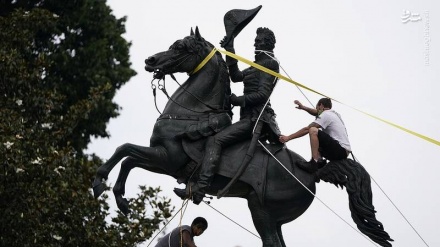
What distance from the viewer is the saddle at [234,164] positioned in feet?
60.5

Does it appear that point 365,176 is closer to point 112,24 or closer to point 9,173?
point 9,173

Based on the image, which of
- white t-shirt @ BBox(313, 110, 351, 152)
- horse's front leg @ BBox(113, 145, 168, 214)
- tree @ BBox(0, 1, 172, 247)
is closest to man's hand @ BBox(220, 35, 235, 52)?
white t-shirt @ BBox(313, 110, 351, 152)

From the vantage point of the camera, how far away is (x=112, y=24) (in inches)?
1433

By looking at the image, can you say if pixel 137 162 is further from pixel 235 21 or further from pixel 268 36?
pixel 268 36

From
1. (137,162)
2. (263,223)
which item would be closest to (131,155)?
(137,162)

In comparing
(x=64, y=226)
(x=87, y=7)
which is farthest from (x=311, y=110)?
(x=87, y=7)

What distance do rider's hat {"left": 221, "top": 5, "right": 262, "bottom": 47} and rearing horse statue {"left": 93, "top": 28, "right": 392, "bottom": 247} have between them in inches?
15.7

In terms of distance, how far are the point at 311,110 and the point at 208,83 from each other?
4.39 ft

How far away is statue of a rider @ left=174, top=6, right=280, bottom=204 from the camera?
→ 18.3m

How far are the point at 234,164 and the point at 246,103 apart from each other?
80 centimetres

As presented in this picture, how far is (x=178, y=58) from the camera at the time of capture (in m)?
18.8

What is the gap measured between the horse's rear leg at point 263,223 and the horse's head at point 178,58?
6.00 feet

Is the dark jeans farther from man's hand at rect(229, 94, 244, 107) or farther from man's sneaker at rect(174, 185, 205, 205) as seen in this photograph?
man's sneaker at rect(174, 185, 205, 205)

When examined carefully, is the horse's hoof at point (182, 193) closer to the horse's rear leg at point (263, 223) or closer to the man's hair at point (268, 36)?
the horse's rear leg at point (263, 223)
